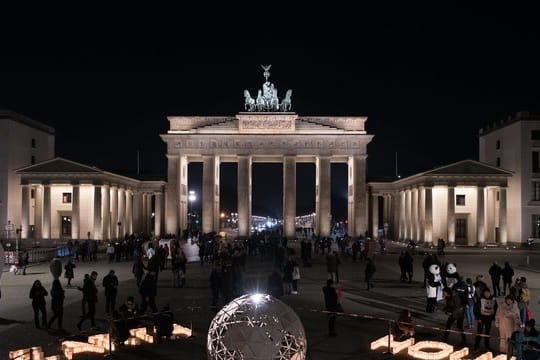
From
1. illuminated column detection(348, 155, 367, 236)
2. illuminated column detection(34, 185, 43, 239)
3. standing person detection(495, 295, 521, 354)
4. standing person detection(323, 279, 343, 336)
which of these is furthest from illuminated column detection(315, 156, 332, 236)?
standing person detection(495, 295, 521, 354)

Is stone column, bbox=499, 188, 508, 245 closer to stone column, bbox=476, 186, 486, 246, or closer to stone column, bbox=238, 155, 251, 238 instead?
stone column, bbox=476, 186, 486, 246

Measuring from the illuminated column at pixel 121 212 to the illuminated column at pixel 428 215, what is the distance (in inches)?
1209

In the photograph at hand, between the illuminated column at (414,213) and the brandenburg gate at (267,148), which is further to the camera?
the brandenburg gate at (267,148)

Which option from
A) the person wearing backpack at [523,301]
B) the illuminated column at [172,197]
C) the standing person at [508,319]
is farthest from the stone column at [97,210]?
the standing person at [508,319]

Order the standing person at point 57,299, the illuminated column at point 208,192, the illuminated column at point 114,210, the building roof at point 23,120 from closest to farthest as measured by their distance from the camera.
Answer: the standing person at point 57,299, the building roof at point 23,120, the illuminated column at point 114,210, the illuminated column at point 208,192

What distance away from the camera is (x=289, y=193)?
66.4 meters

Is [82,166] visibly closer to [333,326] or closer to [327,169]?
[327,169]

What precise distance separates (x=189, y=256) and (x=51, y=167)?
21.0m

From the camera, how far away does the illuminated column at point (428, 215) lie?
56.1 metres

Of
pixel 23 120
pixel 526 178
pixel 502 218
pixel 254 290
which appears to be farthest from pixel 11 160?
pixel 526 178

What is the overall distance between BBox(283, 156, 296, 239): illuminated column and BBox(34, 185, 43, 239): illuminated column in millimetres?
24694

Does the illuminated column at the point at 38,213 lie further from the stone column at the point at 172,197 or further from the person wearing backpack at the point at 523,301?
the person wearing backpack at the point at 523,301

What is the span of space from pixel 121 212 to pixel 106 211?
7304 mm

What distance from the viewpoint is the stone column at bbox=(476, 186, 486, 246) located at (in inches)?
2208
